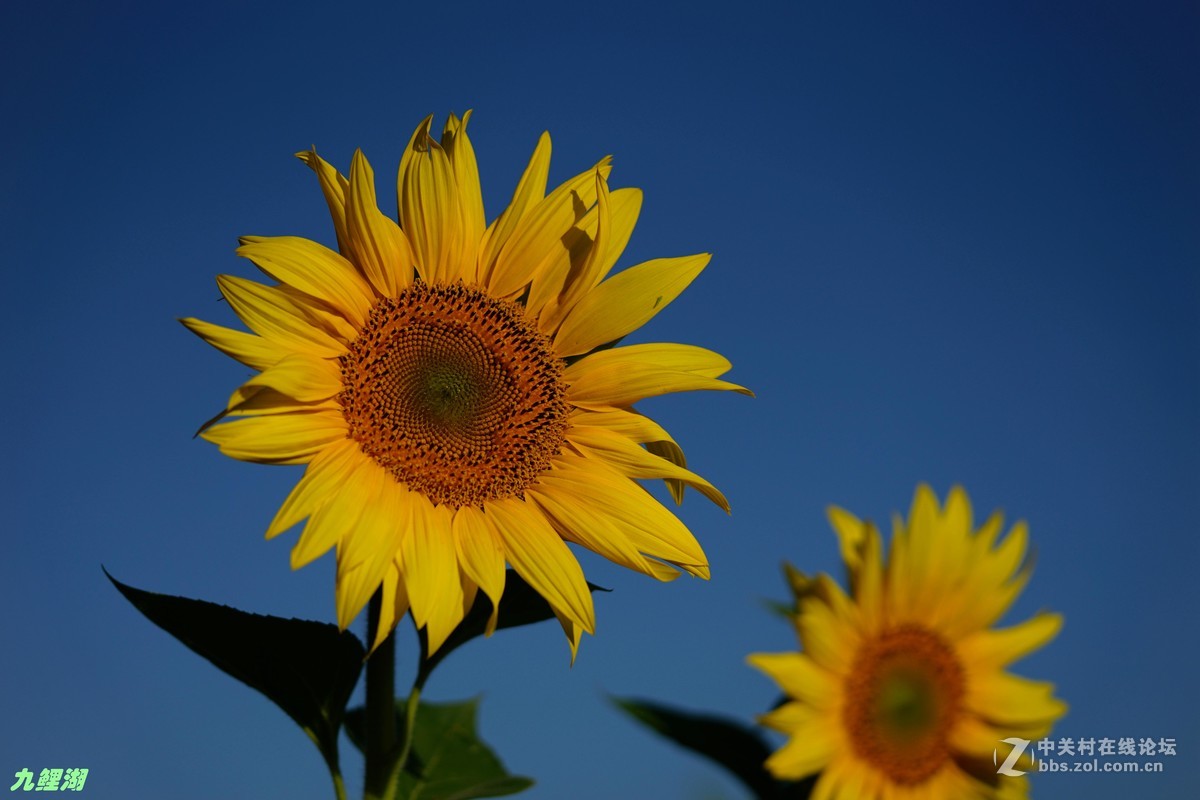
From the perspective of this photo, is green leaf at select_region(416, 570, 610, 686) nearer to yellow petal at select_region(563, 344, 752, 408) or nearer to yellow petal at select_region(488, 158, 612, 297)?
yellow petal at select_region(563, 344, 752, 408)

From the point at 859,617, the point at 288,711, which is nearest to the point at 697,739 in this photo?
the point at 859,617

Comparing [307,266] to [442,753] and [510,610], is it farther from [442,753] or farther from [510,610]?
[442,753]

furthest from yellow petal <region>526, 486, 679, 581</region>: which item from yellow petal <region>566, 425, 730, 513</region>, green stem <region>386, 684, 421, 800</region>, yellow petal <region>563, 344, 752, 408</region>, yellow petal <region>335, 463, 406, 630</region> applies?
Answer: green stem <region>386, 684, 421, 800</region>

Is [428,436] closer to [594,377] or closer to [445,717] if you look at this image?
[594,377]

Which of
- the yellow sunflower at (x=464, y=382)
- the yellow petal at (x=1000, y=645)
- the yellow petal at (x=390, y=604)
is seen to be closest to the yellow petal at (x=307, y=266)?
the yellow sunflower at (x=464, y=382)

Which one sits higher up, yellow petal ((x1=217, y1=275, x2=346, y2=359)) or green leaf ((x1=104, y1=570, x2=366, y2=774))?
yellow petal ((x1=217, y1=275, x2=346, y2=359))

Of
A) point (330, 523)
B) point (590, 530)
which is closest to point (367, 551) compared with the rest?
point (330, 523)
